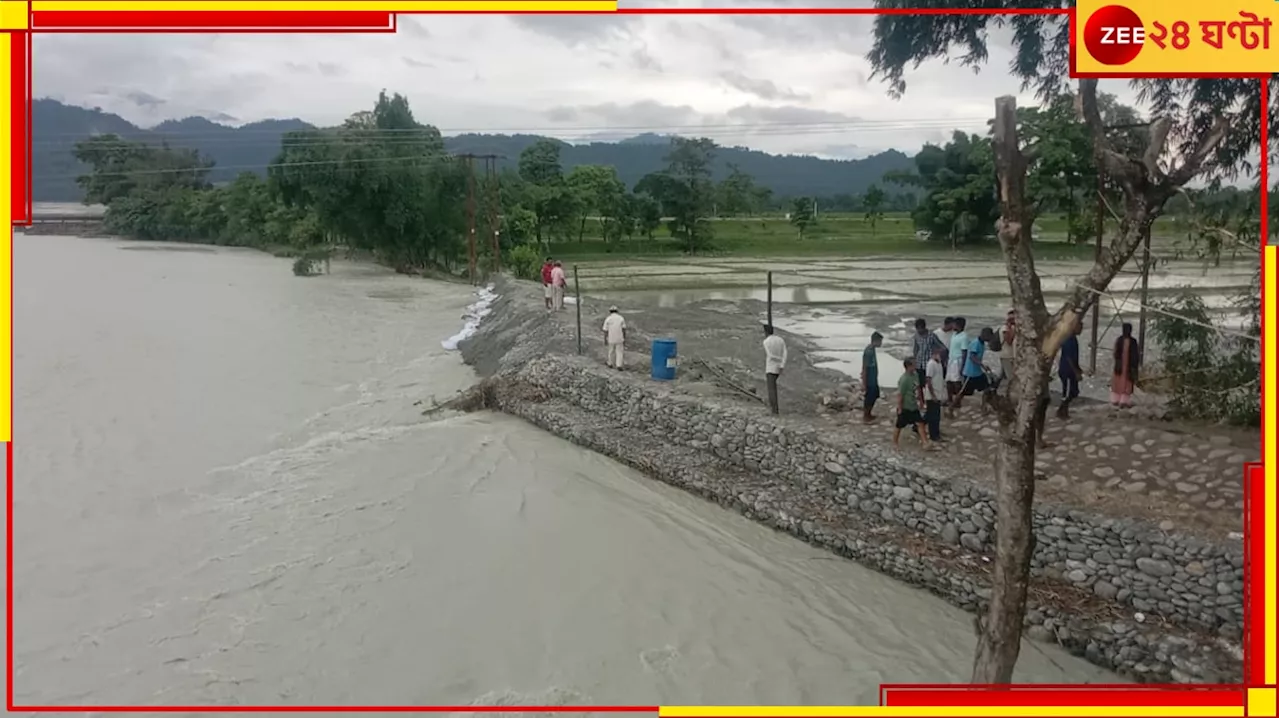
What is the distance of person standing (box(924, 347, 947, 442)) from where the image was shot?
8.53 metres

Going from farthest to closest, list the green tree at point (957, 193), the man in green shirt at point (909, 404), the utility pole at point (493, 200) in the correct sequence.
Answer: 1. the green tree at point (957, 193)
2. the utility pole at point (493, 200)
3. the man in green shirt at point (909, 404)

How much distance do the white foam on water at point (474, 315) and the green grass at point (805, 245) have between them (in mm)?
13474

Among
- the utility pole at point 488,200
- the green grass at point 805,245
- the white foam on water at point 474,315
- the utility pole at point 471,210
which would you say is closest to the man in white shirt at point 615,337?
the white foam on water at point 474,315

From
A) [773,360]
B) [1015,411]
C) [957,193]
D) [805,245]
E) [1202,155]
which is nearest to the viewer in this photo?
[1202,155]

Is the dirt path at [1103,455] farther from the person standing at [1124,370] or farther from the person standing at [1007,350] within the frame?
the person standing at [1007,350]

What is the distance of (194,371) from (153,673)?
1173cm

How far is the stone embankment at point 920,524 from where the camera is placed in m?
5.99

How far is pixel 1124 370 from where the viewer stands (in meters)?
8.50

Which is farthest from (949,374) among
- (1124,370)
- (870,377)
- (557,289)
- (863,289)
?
(863,289)

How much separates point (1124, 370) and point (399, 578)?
724cm

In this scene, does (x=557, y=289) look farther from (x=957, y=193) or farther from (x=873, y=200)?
(x=873, y=200)

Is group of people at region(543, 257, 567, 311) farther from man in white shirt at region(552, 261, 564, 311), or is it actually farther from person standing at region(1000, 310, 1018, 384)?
person standing at region(1000, 310, 1018, 384)

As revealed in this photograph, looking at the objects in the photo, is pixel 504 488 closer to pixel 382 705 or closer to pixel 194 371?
pixel 382 705

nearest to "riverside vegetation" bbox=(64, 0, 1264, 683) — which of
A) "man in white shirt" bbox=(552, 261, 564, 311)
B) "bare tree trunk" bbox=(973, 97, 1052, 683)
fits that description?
"bare tree trunk" bbox=(973, 97, 1052, 683)
